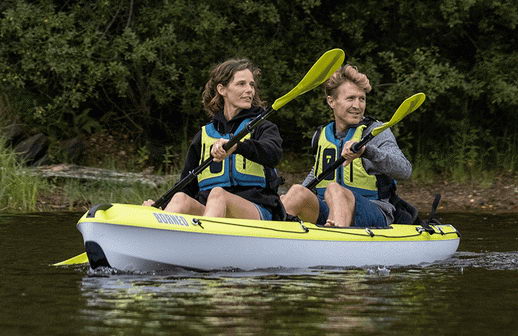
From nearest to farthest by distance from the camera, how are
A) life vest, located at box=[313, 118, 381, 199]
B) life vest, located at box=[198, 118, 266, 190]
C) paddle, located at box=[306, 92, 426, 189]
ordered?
life vest, located at box=[198, 118, 266, 190] < paddle, located at box=[306, 92, 426, 189] < life vest, located at box=[313, 118, 381, 199]

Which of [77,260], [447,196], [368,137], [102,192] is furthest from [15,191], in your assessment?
[368,137]

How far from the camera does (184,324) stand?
4199mm

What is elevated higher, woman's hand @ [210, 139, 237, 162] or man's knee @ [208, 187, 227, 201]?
woman's hand @ [210, 139, 237, 162]

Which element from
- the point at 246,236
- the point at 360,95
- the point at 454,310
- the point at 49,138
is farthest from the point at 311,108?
the point at 454,310

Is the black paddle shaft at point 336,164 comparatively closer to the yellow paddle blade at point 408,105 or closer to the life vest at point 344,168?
the life vest at point 344,168

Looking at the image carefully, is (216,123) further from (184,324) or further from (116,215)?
(184,324)

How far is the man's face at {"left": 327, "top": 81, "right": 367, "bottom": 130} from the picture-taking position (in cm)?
680

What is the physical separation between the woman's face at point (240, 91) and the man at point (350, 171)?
577 mm

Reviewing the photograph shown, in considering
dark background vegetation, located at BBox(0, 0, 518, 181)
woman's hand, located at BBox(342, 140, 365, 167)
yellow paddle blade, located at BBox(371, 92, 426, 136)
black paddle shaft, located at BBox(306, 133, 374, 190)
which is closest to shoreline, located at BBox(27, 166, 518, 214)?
dark background vegetation, located at BBox(0, 0, 518, 181)

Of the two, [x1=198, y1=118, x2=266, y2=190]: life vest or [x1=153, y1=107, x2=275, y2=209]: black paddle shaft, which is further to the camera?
[x1=198, y1=118, x2=266, y2=190]: life vest

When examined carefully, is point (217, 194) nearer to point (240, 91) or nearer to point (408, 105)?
point (240, 91)

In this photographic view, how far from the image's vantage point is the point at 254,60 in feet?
43.4

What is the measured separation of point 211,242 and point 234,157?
61cm

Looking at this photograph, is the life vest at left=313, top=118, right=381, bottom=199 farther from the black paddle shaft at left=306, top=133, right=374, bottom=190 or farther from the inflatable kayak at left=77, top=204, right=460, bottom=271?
the inflatable kayak at left=77, top=204, right=460, bottom=271
